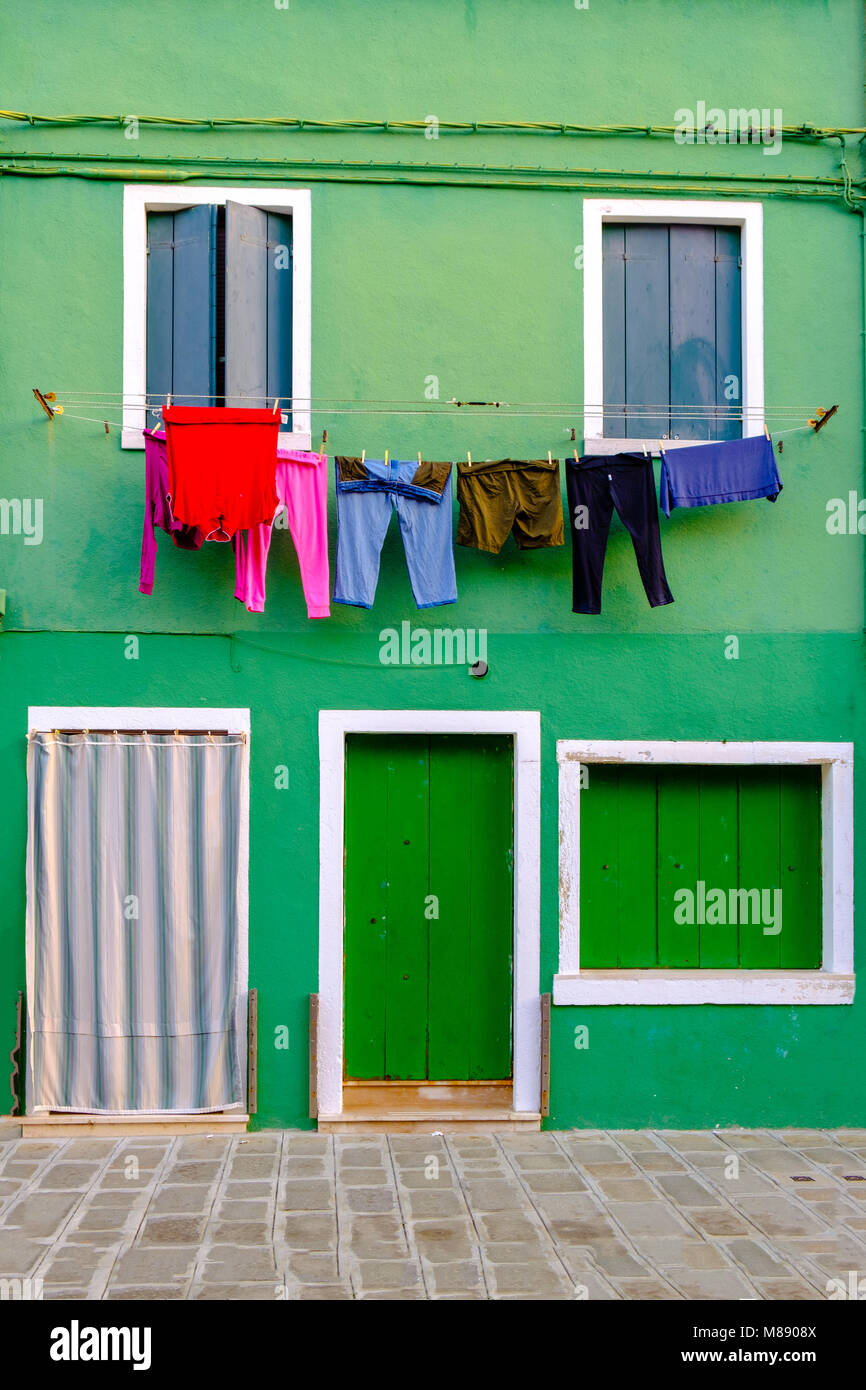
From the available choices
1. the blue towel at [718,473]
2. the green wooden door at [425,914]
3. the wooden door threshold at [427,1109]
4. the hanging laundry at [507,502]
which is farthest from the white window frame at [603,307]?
the wooden door threshold at [427,1109]

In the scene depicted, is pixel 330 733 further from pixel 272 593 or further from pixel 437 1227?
pixel 437 1227

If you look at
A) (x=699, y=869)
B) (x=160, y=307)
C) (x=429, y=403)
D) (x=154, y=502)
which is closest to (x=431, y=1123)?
(x=699, y=869)

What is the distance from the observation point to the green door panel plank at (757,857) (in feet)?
24.9

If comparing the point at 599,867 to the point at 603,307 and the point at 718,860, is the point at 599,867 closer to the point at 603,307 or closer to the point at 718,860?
the point at 718,860

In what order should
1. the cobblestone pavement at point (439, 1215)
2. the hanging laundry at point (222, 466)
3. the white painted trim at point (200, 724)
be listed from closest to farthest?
1. the cobblestone pavement at point (439, 1215)
2. the hanging laundry at point (222, 466)
3. the white painted trim at point (200, 724)

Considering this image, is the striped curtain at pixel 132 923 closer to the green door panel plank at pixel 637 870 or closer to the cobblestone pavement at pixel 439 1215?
the cobblestone pavement at pixel 439 1215

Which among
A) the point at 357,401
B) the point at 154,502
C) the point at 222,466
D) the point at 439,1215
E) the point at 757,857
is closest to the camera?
the point at 439,1215

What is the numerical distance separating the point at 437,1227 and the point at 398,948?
6.72ft

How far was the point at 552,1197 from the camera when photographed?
6.12 meters

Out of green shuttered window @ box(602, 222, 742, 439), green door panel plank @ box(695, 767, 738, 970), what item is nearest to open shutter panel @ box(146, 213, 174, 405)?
green shuttered window @ box(602, 222, 742, 439)

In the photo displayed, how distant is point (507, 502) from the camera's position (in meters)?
7.18

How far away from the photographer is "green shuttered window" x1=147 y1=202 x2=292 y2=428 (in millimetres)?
7352

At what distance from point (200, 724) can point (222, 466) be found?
159cm

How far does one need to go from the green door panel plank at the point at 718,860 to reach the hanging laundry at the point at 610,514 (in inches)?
A: 51.9
